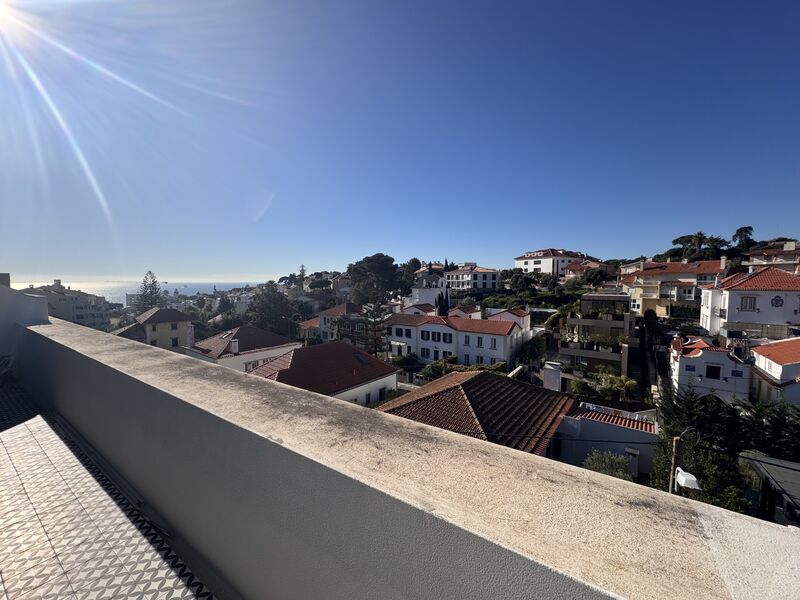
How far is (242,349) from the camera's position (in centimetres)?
1848

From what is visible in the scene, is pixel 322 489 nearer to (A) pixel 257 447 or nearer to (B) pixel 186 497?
(A) pixel 257 447

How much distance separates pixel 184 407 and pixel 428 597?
132 cm

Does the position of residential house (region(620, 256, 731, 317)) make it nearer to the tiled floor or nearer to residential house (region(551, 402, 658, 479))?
residential house (region(551, 402, 658, 479))

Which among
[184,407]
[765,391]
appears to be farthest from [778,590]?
[765,391]

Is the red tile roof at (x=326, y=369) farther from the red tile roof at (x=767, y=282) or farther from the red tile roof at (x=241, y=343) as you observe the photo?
the red tile roof at (x=767, y=282)

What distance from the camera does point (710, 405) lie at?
10.7 m

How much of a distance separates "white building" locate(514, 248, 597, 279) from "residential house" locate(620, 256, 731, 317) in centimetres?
2068

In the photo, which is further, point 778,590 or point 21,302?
point 21,302

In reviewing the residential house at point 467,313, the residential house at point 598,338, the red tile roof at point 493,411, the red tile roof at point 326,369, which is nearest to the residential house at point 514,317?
the residential house at point 467,313

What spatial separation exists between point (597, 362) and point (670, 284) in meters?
15.0

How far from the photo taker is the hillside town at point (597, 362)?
7.86 metres

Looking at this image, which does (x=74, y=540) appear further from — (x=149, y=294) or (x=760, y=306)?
(x=149, y=294)

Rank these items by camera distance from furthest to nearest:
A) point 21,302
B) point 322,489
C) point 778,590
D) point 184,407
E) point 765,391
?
point 765,391
point 21,302
point 184,407
point 322,489
point 778,590

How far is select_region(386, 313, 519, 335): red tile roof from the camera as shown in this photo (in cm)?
2172
